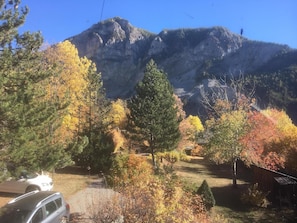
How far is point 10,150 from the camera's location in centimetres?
1427

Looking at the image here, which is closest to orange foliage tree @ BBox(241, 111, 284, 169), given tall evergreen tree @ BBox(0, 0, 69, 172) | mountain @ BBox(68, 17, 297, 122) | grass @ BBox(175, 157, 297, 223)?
grass @ BBox(175, 157, 297, 223)

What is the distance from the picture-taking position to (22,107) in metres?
15.4

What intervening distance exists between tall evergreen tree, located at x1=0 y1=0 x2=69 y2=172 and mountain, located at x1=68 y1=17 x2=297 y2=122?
391ft

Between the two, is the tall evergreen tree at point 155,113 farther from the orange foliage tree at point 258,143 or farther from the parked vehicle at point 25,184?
the parked vehicle at point 25,184

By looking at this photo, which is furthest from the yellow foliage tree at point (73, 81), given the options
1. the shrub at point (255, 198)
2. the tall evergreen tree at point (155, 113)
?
the shrub at point (255, 198)

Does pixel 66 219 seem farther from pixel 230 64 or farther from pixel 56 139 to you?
pixel 230 64

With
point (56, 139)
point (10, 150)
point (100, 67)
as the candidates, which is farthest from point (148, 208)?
point (100, 67)

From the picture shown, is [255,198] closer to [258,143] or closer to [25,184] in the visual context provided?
[258,143]

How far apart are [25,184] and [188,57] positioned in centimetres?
17131

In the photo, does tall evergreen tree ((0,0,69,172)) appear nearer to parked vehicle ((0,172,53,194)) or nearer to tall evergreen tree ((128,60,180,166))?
parked vehicle ((0,172,53,194))

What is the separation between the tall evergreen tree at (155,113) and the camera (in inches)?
1298

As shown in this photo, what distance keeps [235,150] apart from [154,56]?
173840 mm

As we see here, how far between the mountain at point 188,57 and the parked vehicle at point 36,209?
12282 cm

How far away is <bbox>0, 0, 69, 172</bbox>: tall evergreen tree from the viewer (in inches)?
567
